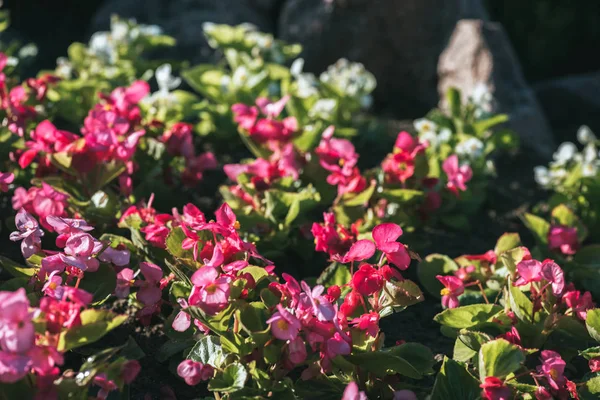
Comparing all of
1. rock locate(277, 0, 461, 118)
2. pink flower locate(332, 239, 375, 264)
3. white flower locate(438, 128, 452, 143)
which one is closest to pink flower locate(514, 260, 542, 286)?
pink flower locate(332, 239, 375, 264)

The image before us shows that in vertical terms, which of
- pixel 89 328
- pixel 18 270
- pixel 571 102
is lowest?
pixel 571 102

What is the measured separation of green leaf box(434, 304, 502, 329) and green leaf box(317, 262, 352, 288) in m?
0.25

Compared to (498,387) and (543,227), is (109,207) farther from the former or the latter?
(543,227)

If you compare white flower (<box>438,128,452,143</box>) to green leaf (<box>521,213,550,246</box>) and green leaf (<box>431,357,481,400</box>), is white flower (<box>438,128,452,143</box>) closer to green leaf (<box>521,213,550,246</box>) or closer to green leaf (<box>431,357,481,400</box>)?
green leaf (<box>521,213,550,246</box>)

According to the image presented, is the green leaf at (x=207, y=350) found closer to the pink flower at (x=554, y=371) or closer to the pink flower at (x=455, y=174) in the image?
the pink flower at (x=554, y=371)

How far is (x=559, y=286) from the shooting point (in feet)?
5.50

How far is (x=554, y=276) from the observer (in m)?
1.68

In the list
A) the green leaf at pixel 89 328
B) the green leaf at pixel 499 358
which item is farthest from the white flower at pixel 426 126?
the green leaf at pixel 89 328

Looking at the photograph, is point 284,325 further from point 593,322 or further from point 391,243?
point 593,322

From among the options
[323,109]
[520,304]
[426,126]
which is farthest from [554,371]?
[323,109]

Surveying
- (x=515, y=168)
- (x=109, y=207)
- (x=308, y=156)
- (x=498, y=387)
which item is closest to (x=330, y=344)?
(x=498, y=387)

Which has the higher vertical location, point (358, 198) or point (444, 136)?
point (358, 198)

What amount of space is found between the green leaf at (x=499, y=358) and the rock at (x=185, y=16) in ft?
9.28

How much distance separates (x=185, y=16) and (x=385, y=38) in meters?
1.11
